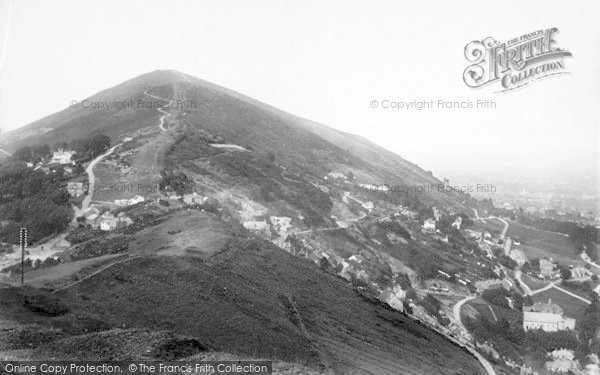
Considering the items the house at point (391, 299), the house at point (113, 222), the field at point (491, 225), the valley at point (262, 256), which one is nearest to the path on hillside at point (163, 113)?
the valley at point (262, 256)

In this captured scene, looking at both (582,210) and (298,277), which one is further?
(582,210)

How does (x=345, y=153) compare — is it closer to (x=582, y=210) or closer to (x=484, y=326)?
(x=582, y=210)

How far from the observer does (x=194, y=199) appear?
208ft

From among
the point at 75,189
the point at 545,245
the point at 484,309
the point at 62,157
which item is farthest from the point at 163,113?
the point at 545,245

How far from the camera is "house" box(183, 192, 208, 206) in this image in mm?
61369

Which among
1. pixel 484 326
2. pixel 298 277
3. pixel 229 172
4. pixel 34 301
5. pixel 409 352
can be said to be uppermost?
pixel 229 172

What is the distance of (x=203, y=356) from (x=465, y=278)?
66032 millimetres

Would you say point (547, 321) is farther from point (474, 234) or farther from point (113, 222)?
point (113, 222)

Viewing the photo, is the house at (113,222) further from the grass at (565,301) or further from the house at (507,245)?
the house at (507,245)

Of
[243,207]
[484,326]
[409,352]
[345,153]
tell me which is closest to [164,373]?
[409,352]

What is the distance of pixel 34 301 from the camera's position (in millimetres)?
22734

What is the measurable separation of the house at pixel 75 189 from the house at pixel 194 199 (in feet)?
49.5

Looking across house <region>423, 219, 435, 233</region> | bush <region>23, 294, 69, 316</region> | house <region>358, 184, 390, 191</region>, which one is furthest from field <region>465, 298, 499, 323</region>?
bush <region>23, 294, 69, 316</region>

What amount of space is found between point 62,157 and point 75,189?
19.0m
